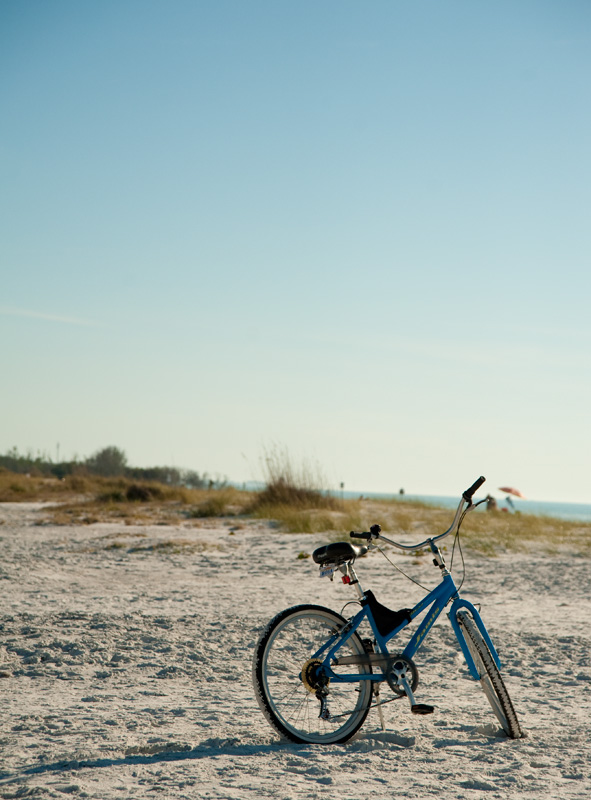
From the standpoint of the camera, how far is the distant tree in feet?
124

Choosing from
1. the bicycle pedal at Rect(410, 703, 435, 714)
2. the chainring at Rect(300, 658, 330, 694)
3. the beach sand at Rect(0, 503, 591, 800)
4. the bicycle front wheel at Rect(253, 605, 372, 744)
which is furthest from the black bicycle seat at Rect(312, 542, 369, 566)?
the beach sand at Rect(0, 503, 591, 800)

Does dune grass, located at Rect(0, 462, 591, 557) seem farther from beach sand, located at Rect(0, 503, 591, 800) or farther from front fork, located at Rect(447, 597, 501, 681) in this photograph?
front fork, located at Rect(447, 597, 501, 681)

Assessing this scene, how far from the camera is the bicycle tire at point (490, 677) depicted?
3.90m

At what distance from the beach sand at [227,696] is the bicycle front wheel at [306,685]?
4.4 inches

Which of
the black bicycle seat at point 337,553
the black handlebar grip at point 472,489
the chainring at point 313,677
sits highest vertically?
the black handlebar grip at point 472,489

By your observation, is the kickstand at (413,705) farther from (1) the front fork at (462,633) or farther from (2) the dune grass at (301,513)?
(2) the dune grass at (301,513)

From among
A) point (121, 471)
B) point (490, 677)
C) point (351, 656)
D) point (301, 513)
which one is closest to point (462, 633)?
point (490, 677)

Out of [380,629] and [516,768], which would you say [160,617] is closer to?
[380,629]

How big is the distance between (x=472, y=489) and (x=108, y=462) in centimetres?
3571

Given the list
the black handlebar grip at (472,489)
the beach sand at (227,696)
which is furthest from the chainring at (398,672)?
the black handlebar grip at (472,489)

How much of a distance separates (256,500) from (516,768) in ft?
55.3

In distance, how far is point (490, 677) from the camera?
3912 millimetres

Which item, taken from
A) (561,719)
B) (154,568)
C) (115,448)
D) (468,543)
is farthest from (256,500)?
(115,448)

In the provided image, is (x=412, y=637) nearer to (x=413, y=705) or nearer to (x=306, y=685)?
(x=413, y=705)
